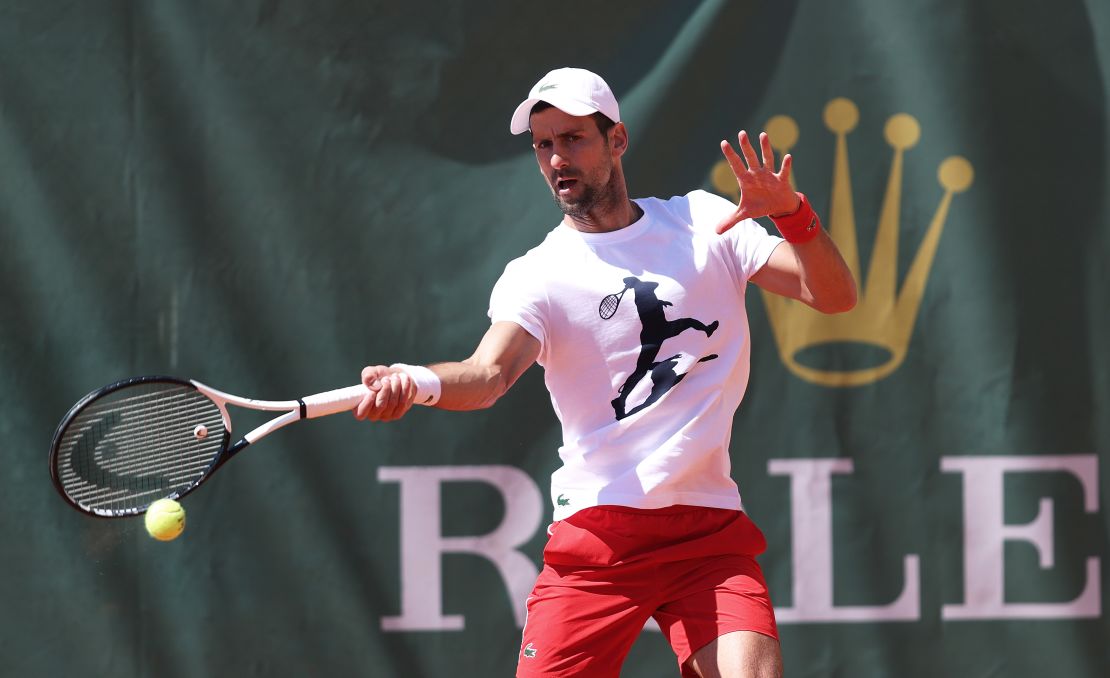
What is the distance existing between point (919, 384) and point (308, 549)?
5.91 feet

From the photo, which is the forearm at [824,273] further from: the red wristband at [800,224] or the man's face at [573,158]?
the man's face at [573,158]

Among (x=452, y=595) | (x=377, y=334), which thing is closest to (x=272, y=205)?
(x=377, y=334)

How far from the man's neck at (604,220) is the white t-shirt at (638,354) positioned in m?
0.03

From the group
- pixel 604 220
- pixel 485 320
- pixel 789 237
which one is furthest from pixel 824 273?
pixel 485 320

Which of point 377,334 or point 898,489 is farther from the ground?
point 377,334

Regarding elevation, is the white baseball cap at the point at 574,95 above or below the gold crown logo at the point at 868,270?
above

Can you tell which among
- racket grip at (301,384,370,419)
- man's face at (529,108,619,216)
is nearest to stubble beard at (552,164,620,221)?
man's face at (529,108,619,216)

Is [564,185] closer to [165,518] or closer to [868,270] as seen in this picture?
[165,518]

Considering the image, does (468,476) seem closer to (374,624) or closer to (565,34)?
(374,624)

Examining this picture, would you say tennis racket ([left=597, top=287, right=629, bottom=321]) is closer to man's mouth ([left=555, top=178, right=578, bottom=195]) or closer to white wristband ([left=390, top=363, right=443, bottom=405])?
man's mouth ([left=555, top=178, right=578, bottom=195])

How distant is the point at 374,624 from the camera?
4086mm

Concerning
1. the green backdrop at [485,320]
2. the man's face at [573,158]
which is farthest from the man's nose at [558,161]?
the green backdrop at [485,320]

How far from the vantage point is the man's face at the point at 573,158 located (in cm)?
322

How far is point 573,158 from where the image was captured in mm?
3230
